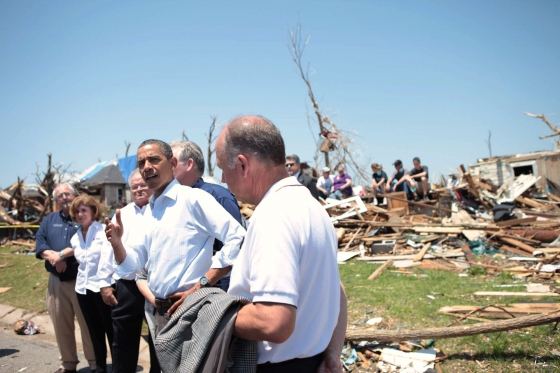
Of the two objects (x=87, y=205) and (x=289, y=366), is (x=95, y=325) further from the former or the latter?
(x=289, y=366)

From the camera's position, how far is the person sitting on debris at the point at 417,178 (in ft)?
45.2

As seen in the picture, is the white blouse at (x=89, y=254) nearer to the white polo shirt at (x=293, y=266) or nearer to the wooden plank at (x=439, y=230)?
the white polo shirt at (x=293, y=266)

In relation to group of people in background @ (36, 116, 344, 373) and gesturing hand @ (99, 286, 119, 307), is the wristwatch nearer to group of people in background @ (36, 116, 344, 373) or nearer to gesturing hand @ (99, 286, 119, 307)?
group of people in background @ (36, 116, 344, 373)

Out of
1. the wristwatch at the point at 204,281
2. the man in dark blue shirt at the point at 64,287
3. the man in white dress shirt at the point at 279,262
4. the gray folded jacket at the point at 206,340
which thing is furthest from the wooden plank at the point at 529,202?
the gray folded jacket at the point at 206,340

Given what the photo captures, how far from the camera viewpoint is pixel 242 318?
1.55 meters

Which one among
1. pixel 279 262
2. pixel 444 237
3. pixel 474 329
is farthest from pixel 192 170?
pixel 444 237

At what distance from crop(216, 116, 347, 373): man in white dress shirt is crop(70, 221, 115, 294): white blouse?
3.47 metres

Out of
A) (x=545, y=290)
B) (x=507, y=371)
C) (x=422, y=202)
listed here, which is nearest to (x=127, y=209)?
(x=507, y=371)

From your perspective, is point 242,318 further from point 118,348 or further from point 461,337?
point 461,337

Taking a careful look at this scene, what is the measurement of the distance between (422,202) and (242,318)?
13089 mm

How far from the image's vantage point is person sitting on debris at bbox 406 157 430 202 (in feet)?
45.2

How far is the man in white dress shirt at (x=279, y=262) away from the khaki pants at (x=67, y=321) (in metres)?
4.54

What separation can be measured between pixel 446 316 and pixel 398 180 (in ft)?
31.9

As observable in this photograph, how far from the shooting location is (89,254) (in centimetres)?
492
